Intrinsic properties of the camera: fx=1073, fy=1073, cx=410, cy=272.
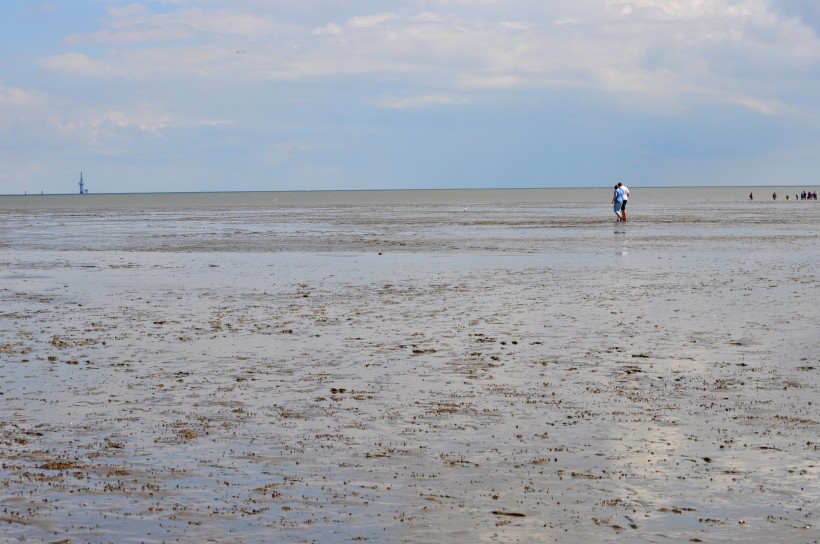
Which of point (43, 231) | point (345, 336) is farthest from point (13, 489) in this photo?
point (43, 231)

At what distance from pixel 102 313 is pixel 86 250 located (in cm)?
2027

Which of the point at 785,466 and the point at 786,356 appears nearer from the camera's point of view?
the point at 785,466

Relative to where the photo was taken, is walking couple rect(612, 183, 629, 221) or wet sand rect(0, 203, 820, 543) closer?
wet sand rect(0, 203, 820, 543)

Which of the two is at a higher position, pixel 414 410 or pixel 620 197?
pixel 620 197

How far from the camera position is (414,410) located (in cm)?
1159

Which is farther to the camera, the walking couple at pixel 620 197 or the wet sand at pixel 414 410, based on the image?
the walking couple at pixel 620 197

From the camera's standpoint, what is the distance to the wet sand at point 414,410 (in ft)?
26.5

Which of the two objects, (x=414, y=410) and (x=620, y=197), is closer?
(x=414, y=410)

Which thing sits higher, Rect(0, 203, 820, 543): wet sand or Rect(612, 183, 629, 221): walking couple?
Rect(612, 183, 629, 221): walking couple

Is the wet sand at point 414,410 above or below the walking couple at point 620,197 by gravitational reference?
below

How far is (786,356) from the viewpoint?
1458 centimetres

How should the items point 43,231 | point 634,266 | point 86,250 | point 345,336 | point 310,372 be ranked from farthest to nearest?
point 43,231 < point 86,250 < point 634,266 < point 345,336 < point 310,372

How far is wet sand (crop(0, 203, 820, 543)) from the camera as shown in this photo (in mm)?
8070

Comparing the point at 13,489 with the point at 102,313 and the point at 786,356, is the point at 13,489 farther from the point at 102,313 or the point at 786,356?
the point at 102,313
